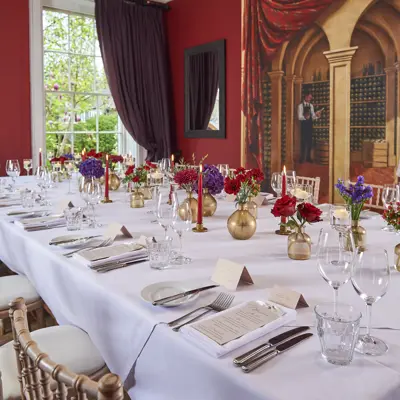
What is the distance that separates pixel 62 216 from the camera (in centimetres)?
244

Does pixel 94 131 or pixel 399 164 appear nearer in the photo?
→ pixel 399 164

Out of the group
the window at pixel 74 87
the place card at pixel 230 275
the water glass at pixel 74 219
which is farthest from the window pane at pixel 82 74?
the place card at pixel 230 275

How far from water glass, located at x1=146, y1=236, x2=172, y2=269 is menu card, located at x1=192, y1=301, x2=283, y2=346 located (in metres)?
0.49

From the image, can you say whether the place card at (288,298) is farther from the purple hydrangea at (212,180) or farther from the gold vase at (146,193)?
the gold vase at (146,193)

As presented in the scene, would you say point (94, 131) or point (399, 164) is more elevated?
point (94, 131)

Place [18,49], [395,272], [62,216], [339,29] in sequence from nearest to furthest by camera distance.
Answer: [395,272], [62,216], [339,29], [18,49]

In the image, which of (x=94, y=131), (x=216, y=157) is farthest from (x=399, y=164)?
(x=94, y=131)

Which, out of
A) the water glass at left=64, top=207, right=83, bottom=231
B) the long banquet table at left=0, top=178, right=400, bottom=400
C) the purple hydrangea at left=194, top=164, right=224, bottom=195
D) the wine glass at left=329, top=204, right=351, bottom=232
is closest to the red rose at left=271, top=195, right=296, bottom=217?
the long banquet table at left=0, top=178, right=400, bottom=400

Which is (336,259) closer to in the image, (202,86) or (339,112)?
(339,112)

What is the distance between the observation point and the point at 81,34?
6.01 m

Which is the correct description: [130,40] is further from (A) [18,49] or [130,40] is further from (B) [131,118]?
(A) [18,49]

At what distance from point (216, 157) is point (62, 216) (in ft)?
12.0

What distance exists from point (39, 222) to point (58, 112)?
398 cm

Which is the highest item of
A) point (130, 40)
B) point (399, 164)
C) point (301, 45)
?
point (130, 40)
